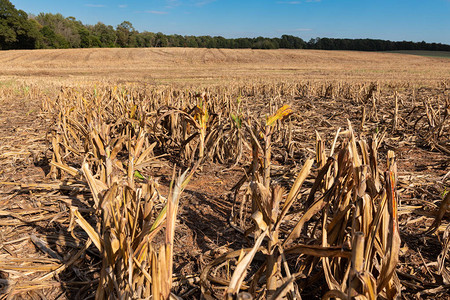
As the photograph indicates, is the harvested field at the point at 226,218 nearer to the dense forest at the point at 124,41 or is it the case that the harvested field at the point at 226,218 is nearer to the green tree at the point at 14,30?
the dense forest at the point at 124,41

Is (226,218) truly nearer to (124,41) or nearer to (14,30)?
(14,30)

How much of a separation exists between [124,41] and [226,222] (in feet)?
210

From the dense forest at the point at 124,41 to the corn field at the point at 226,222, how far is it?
5053 cm

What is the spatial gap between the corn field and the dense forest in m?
50.5

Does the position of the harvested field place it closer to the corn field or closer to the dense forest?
the corn field

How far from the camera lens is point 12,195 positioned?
2.43 meters

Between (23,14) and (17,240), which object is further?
(23,14)

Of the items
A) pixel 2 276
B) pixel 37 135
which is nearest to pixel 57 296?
pixel 2 276

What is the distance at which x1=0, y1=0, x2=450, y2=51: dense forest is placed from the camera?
4669 centimetres

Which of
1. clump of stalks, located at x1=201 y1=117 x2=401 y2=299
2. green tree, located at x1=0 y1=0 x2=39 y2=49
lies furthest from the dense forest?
clump of stalks, located at x1=201 y1=117 x2=401 y2=299

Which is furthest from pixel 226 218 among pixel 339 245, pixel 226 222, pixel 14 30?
pixel 14 30

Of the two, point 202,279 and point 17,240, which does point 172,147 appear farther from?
point 202,279

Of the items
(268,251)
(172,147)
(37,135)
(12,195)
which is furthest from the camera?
(37,135)

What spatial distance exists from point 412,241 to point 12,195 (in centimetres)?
292
